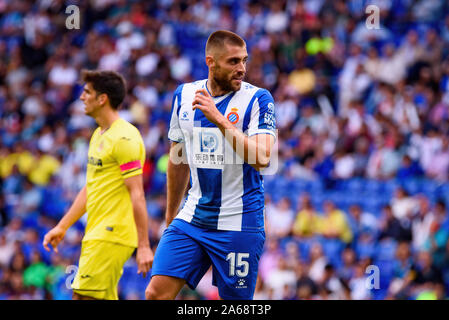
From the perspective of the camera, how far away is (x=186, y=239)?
495 cm

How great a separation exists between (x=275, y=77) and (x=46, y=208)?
18.8ft

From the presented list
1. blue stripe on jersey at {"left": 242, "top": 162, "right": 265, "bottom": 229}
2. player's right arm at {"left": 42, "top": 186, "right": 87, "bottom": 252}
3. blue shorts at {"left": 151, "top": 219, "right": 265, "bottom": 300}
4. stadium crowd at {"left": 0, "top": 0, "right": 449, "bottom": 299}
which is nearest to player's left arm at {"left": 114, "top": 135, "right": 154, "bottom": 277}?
player's right arm at {"left": 42, "top": 186, "right": 87, "bottom": 252}

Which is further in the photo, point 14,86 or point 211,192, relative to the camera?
point 14,86

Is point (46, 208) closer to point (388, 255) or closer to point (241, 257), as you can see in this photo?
point (388, 255)

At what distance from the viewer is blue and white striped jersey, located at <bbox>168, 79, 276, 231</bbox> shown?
4895 millimetres

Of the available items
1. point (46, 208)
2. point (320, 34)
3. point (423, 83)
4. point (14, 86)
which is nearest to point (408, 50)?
point (423, 83)

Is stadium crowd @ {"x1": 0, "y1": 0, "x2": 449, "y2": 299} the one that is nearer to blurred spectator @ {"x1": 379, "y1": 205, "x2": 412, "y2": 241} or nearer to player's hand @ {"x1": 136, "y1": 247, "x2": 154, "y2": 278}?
blurred spectator @ {"x1": 379, "y1": 205, "x2": 412, "y2": 241}

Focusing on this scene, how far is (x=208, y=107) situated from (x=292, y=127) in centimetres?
999

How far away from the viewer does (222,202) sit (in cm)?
493

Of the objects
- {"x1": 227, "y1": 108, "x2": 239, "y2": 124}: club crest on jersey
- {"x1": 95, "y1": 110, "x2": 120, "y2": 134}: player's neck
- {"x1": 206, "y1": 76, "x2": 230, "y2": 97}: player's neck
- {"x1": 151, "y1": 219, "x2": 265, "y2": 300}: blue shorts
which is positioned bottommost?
{"x1": 151, "y1": 219, "x2": 265, "y2": 300}: blue shorts

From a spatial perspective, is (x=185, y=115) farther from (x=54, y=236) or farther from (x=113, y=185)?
(x=54, y=236)

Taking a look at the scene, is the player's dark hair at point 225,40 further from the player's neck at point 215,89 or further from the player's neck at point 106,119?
the player's neck at point 106,119

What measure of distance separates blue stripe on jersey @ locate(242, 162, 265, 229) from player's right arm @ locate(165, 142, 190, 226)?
1.86 ft

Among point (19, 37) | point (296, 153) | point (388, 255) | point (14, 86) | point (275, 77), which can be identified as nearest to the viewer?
point (388, 255)
